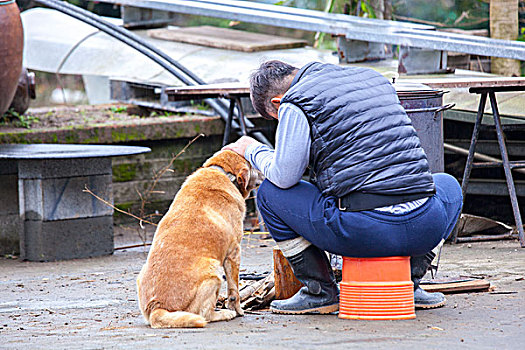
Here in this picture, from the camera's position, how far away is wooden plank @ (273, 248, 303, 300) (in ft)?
13.4

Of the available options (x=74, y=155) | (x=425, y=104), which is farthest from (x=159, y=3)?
(x=425, y=104)

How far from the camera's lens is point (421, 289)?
3967 millimetres

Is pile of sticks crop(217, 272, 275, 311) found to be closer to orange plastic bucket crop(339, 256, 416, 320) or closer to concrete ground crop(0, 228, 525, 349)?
concrete ground crop(0, 228, 525, 349)

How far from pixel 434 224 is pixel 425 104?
1.88m

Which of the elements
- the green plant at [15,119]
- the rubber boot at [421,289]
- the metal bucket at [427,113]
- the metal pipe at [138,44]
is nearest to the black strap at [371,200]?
the rubber boot at [421,289]

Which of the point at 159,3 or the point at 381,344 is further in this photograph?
the point at 159,3

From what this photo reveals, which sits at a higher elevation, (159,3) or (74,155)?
(159,3)

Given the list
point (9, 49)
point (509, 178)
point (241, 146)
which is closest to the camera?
point (241, 146)

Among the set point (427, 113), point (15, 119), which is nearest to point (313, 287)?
point (427, 113)

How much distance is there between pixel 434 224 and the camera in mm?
3539

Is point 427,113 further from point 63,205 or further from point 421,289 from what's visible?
point 63,205

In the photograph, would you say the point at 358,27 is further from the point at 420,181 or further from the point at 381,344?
the point at 381,344

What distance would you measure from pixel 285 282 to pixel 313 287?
1.07 feet

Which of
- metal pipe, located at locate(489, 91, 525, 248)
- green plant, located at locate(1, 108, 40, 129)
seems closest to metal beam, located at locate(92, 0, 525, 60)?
metal pipe, located at locate(489, 91, 525, 248)
